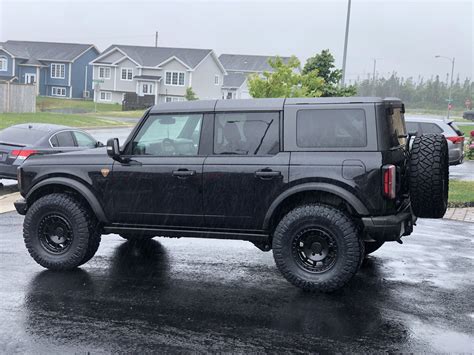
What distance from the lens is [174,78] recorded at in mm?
75938

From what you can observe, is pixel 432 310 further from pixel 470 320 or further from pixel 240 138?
pixel 240 138

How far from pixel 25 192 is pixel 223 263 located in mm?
2548

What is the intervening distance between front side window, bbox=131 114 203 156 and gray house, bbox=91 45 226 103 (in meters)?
67.8

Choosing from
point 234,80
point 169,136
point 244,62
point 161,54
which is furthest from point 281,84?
point 244,62

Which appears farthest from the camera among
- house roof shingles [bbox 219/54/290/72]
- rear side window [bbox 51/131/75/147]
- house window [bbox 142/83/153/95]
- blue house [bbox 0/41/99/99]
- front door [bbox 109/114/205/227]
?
house roof shingles [bbox 219/54/290/72]

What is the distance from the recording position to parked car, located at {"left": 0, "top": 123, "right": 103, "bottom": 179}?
1431 centimetres

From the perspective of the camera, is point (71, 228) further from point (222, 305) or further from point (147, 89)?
point (147, 89)

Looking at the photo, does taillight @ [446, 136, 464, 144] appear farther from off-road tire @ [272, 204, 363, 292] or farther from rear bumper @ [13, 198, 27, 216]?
rear bumper @ [13, 198, 27, 216]

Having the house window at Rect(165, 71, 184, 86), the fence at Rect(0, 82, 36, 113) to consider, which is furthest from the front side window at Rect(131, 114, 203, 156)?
the house window at Rect(165, 71, 184, 86)

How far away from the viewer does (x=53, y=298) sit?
6.66 m

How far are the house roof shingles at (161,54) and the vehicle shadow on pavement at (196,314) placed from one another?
2731 inches

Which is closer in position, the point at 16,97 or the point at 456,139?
the point at 456,139

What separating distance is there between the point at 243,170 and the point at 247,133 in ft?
1.49

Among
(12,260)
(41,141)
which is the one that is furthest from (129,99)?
(12,260)
